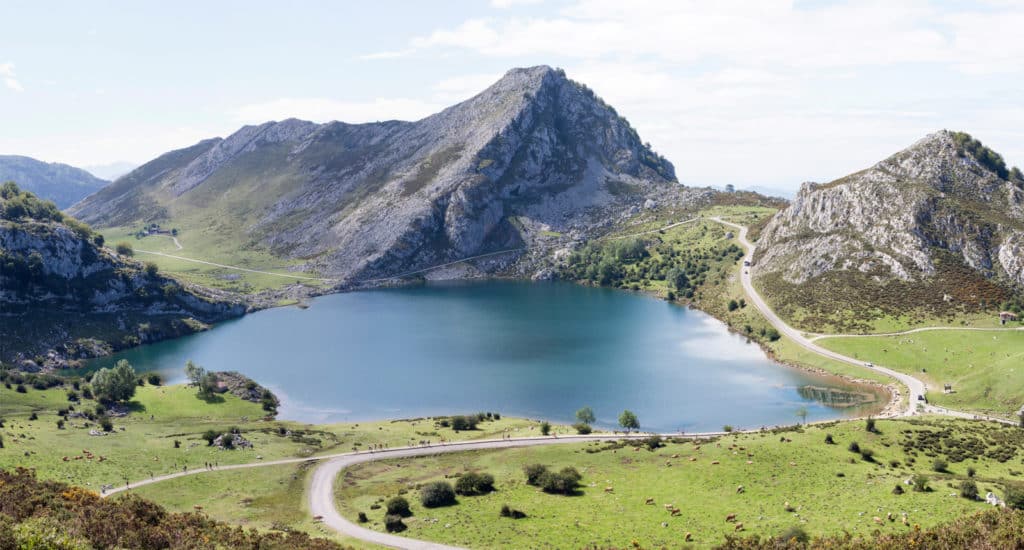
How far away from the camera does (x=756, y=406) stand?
10719 cm

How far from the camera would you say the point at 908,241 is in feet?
488

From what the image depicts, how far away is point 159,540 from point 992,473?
7775 centimetres

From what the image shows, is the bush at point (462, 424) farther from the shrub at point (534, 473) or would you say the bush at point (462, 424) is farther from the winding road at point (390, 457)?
the shrub at point (534, 473)

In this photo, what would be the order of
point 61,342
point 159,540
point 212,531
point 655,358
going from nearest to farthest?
point 159,540 < point 212,531 < point 655,358 < point 61,342

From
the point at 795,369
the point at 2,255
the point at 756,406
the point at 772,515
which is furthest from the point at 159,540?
the point at 2,255

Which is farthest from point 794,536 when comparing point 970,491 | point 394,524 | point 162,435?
point 162,435

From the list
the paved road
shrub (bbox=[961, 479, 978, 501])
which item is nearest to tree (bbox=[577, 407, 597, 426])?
the paved road

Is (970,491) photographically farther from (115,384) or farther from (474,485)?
(115,384)

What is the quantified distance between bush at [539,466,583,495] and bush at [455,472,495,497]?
5568 mm

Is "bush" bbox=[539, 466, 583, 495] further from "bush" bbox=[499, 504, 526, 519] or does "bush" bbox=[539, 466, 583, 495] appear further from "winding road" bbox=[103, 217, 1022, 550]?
"winding road" bbox=[103, 217, 1022, 550]

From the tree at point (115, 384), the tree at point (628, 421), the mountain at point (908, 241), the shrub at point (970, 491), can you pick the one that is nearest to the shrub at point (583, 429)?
the tree at point (628, 421)

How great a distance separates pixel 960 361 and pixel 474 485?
94905 mm

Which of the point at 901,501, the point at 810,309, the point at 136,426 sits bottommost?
the point at 136,426

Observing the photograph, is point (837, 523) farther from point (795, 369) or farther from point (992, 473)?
point (795, 369)
